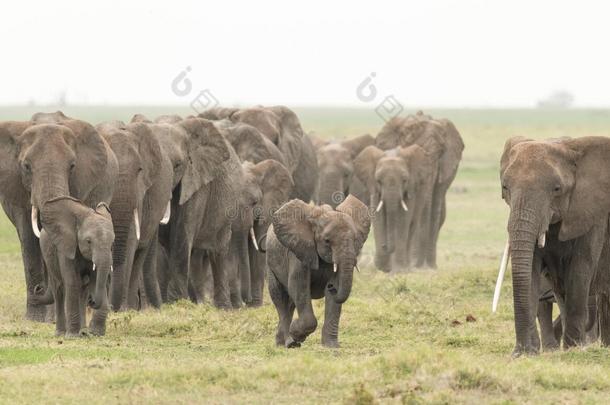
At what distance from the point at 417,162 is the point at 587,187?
13337mm

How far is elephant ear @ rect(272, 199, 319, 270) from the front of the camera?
12383 millimetres

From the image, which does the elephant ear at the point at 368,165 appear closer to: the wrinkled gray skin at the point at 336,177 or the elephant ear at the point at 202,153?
the wrinkled gray skin at the point at 336,177

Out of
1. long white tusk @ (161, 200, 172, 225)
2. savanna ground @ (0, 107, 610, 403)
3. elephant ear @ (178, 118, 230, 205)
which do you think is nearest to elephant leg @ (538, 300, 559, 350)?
savanna ground @ (0, 107, 610, 403)

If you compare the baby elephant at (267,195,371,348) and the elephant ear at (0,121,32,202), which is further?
the elephant ear at (0,121,32,202)

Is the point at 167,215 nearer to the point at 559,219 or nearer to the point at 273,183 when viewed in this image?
the point at 273,183

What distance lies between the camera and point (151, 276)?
1681 cm

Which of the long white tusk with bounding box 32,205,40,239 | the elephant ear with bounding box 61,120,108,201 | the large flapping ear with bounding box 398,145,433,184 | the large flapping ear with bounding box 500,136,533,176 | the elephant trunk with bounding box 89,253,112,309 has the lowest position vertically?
the large flapping ear with bounding box 398,145,433,184

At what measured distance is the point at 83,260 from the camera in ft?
42.6

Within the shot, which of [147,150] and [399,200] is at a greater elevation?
[147,150]

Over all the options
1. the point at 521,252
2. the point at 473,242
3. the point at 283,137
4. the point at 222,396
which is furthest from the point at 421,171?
the point at 222,396

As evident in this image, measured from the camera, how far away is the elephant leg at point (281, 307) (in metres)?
13.0

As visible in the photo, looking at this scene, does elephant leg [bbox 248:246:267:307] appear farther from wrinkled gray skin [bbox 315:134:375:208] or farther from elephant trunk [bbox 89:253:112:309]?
wrinkled gray skin [bbox 315:134:375:208]

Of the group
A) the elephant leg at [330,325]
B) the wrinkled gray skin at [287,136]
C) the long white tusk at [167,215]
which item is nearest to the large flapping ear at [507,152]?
the elephant leg at [330,325]

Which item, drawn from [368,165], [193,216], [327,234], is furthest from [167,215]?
[368,165]
